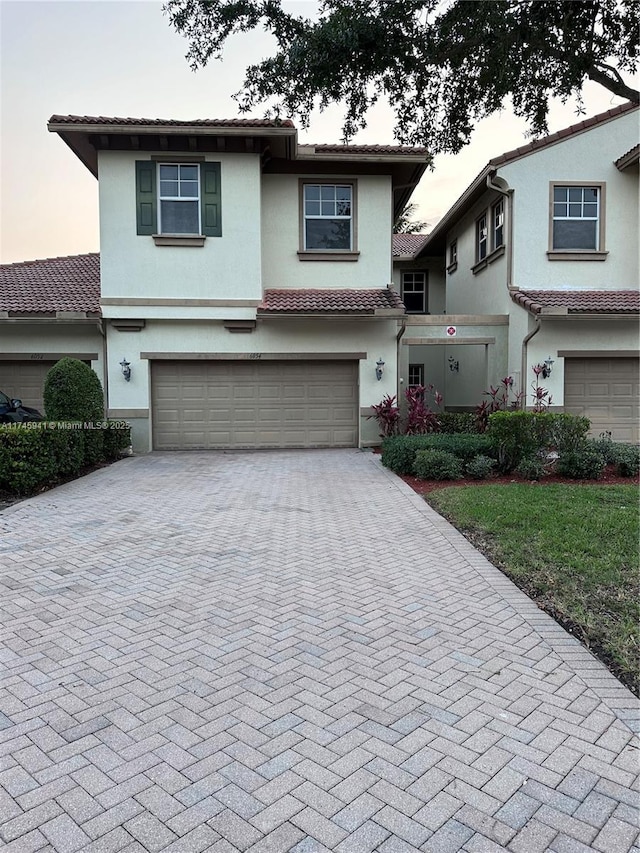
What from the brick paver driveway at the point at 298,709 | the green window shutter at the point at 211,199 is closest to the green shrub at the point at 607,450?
the brick paver driveway at the point at 298,709

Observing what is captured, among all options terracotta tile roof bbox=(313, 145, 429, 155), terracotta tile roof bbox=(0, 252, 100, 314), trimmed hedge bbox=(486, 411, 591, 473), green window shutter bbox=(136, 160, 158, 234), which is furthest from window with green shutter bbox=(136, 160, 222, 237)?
trimmed hedge bbox=(486, 411, 591, 473)

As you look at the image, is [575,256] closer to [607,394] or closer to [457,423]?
[607,394]

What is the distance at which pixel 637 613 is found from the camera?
13.5ft

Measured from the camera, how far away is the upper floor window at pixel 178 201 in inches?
515

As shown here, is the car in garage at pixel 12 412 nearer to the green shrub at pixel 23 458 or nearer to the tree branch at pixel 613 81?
the green shrub at pixel 23 458

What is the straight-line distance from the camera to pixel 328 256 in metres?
14.3

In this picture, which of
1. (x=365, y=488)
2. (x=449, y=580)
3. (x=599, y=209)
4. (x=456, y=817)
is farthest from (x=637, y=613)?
(x=599, y=209)

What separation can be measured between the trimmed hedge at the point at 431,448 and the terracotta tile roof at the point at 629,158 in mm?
8132

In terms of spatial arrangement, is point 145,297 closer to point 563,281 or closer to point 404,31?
point 404,31

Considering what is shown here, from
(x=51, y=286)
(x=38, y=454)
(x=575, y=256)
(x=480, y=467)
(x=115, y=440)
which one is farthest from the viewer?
(x=51, y=286)

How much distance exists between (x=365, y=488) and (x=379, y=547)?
10.9 ft

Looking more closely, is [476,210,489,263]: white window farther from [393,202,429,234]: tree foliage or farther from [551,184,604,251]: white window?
[393,202,429,234]: tree foliage

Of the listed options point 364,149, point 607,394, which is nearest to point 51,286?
point 364,149

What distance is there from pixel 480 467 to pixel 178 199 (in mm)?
9272
